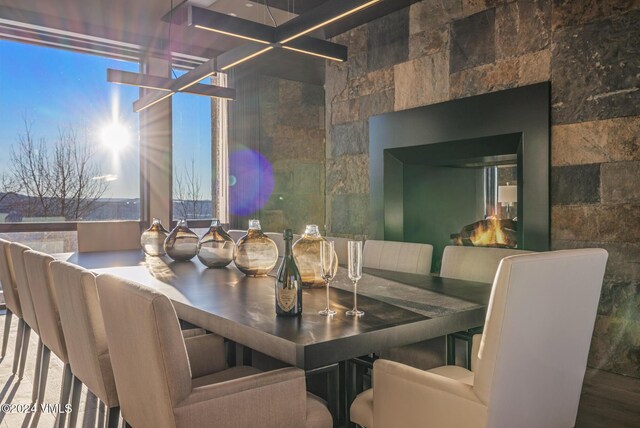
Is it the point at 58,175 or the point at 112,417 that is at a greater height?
the point at 58,175

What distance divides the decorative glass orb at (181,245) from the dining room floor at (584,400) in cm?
87

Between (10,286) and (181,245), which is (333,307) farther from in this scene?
(10,286)

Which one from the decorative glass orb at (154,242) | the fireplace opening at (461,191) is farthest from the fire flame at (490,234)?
the decorative glass orb at (154,242)

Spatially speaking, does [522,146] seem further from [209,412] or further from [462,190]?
[209,412]

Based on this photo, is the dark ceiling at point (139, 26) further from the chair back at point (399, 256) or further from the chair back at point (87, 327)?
the chair back at point (87, 327)

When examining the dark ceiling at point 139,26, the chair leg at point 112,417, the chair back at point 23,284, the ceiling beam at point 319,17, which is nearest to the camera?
the chair leg at point 112,417

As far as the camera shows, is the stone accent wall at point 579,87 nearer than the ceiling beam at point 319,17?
No

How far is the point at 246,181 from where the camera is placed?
648 cm

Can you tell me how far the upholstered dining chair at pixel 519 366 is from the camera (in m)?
1.26

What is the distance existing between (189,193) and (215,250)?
3756mm

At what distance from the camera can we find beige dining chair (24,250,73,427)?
7.06ft

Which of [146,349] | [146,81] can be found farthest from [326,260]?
[146,81]

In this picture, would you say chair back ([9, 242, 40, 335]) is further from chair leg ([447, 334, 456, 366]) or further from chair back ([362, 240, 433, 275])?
chair leg ([447, 334, 456, 366])

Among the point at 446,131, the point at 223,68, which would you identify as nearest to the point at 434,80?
the point at 446,131
